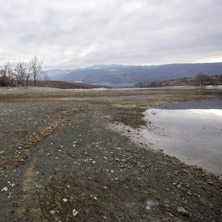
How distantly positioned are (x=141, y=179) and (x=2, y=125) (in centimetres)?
1111

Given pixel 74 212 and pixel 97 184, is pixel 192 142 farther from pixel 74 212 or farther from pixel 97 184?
pixel 74 212

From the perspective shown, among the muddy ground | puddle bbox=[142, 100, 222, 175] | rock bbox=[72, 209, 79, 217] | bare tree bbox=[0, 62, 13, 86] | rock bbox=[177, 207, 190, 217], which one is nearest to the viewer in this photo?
rock bbox=[72, 209, 79, 217]

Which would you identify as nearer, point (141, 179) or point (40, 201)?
point (40, 201)

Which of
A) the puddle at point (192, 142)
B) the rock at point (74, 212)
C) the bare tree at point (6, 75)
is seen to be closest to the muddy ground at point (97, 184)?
the rock at point (74, 212)

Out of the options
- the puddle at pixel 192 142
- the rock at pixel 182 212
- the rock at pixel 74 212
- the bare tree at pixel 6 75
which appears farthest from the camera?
the bare tree at pixel 6 75

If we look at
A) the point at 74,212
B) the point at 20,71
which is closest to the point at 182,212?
the point at 74,212

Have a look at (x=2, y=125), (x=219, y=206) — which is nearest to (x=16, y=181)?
(x=219, y=206)

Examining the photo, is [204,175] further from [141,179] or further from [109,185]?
[109,185]

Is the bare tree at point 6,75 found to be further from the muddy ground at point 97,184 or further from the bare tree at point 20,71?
the muddy ground at point 97,184

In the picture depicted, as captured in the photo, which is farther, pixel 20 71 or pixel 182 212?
pixel 20 71

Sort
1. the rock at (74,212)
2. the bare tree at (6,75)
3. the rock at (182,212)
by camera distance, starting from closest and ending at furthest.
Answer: the rock at (74,212) < the rock at (182,212) < the bare tree at (6,75)

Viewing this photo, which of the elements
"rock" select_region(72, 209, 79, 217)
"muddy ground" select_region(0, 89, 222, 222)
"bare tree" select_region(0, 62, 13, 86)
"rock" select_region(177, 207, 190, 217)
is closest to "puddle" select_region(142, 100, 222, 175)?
"muddy ground" select_region(0, 89, 222, 222)

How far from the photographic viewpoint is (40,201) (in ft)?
14.9

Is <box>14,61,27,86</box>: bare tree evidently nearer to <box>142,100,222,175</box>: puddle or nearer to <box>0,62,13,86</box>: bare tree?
<box>0,62,13,86</box>: bare tree
